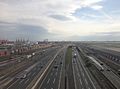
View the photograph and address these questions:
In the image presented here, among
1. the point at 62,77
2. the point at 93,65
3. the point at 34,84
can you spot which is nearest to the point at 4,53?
the point at 93,65

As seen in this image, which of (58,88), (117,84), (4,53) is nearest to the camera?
(58,88)

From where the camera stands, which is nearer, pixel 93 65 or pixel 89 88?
pixel 89 88

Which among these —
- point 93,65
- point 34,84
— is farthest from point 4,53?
point 34,84

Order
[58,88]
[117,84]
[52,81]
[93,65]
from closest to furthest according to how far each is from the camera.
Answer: [58,88], [117,84], [52,81], [93,65]

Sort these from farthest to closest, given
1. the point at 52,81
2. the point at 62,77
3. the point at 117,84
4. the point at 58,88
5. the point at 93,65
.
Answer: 1. the point at 93,65
2. the point at 62,77
3. the point at 52,81
4. the point at 117,84
5. the point at 58,88

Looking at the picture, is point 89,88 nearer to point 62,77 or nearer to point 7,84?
point 62,77

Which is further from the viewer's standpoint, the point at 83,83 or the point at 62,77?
the point at 62,77

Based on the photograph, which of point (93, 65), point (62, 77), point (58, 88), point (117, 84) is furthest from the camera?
point (93, 65)

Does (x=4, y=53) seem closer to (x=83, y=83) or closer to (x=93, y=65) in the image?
(x=93, y=65)
